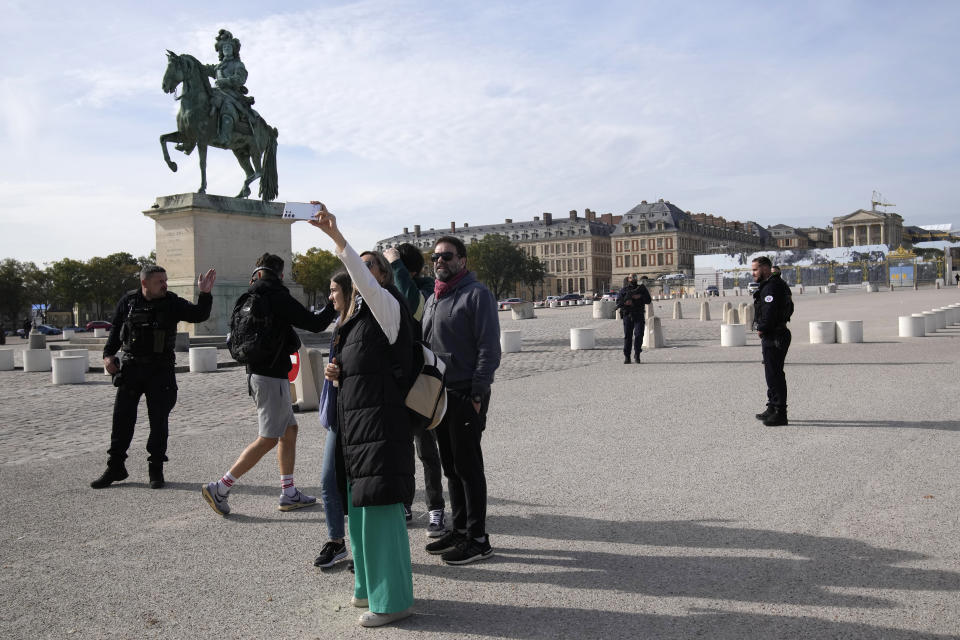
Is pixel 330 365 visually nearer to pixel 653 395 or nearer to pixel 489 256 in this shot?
pixel 653 395

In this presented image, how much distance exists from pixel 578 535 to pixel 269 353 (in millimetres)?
2354

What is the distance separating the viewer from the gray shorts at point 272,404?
18.0 feet

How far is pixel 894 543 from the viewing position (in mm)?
4543

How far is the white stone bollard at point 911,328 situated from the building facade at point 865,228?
413 feet

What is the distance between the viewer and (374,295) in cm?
364

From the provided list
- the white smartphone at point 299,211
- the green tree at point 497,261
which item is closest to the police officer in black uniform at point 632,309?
the white smartphone at point 299,211

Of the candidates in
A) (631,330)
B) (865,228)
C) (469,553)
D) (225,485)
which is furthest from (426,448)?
(865,228)

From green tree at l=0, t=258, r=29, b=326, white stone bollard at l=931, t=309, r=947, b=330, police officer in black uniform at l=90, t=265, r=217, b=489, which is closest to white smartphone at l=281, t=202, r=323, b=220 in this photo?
police officer in black uniform at l=90, t=265, r=217, b=489

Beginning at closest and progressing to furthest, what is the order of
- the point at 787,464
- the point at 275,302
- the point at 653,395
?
the point at 275,302, the point at 787,464, the point at 653,395

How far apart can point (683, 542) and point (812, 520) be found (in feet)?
3.07

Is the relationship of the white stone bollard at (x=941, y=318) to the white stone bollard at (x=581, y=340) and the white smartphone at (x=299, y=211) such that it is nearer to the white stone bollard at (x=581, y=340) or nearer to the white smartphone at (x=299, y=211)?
the white stone bollard at (x=581, y=340)

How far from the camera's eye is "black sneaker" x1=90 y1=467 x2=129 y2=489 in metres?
6.54

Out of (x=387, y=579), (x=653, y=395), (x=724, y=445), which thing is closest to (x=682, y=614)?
(x=387, y=579)

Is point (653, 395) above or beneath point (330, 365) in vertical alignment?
beneath
